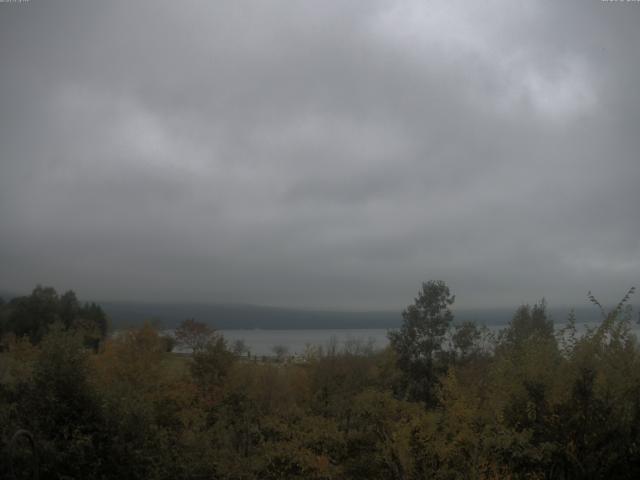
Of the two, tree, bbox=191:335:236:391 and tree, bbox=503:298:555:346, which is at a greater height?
tree, bbox=503:298:555:346

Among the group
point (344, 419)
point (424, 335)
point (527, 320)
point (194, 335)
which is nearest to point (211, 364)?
point (194, 335)

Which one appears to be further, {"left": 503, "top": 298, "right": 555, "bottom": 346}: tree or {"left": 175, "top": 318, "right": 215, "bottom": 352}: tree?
{"left": 175, "top": 318, "right": 215, "bottom": 352}: tree

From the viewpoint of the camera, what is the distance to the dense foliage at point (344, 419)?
1256 cm

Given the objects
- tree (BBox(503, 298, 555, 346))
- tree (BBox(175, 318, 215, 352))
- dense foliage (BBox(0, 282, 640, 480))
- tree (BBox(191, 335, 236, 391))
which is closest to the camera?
dense foliage (BBox(0, 282, 640, 480))

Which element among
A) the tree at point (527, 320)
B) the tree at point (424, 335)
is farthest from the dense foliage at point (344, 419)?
the tree at point (424, 335)

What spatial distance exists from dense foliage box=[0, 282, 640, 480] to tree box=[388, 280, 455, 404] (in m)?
6.59

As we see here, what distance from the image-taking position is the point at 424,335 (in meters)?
32.6

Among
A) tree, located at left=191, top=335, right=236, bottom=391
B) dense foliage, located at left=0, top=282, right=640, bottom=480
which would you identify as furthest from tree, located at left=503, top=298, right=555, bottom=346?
tree, located at left=191, top=335, right=236, bottom=391

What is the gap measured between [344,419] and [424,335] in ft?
35.8

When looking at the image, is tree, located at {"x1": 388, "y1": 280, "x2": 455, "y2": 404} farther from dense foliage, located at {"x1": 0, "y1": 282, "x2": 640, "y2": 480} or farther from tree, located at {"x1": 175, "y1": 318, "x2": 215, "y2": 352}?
tree, located at {"x1": 175, "y1": 318, "x2": 215, "y2": 352}

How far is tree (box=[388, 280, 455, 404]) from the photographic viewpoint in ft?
106

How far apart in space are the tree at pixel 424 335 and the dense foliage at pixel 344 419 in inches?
260

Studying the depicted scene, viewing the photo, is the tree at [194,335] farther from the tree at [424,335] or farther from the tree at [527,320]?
the tree at [527,320]

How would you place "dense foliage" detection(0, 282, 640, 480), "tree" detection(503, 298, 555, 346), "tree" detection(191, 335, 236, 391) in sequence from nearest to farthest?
"dense foliage" detection(0, 282, 640, 480), "tree" detection(503, 298, 555, 346), "tree" detection(191, 335, 236, 391)
